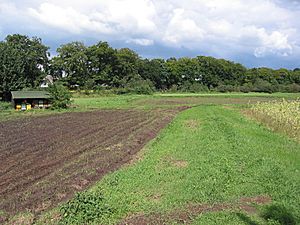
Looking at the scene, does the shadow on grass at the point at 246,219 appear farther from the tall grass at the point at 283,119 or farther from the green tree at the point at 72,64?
the green tree at the point at 72,64

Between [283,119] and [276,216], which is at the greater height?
[283,119]

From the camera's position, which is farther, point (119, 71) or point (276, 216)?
Answer: point (119, 71)

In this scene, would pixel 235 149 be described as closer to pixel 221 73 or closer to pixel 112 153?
pixel 112 153

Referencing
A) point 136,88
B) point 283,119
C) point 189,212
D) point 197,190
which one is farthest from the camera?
point 136,88

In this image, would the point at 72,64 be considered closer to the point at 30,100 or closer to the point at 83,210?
the point at 30,100

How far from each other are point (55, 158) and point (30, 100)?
26346mm

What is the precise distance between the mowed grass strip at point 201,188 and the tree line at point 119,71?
38146mm

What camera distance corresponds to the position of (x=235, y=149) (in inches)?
492

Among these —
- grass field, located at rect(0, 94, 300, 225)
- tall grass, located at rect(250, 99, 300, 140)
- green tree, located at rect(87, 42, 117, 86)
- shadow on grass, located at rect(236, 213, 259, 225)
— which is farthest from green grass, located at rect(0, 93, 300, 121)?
shadow on grass, located at rect(236, 213, 259, 225)

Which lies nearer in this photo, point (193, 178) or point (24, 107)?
point (193, 178)

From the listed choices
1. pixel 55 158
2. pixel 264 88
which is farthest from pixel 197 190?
pixel 264 88

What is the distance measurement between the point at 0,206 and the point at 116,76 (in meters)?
72.3

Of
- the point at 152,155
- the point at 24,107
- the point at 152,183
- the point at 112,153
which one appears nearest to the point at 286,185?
the point at 152,183

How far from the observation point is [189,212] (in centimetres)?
666
